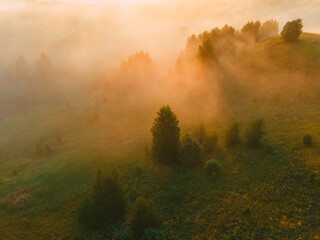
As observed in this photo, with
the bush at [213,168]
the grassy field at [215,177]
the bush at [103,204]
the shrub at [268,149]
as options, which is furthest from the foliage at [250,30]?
the bush at [103,204]

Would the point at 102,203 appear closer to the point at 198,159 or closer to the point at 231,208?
the point at 231,208

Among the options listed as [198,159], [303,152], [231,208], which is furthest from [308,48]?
[231,208]

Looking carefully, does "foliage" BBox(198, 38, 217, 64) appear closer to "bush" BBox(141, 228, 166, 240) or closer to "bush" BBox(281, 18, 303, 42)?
"bush" BBox(281, 18, 303, 42)

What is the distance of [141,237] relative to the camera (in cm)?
1895

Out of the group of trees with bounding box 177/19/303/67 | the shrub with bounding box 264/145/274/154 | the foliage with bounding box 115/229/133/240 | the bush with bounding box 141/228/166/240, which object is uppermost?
the group of trees with bounding box 177/19/303/67

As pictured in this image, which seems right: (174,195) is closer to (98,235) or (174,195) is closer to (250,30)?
(98,235)

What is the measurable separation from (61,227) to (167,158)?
2025 centimetres

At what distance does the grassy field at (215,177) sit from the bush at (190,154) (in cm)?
167

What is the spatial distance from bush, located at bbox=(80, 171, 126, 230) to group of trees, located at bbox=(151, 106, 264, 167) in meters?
13.5

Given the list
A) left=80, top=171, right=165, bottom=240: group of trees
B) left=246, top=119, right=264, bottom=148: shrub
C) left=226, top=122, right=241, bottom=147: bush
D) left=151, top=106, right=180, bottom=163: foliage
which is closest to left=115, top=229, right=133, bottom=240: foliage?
left=80, top=171, right=165, bottom=240: group of trees

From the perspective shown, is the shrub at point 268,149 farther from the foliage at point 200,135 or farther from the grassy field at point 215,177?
the foliage at point 200,135

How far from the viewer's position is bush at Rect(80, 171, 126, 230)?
74.3 feet

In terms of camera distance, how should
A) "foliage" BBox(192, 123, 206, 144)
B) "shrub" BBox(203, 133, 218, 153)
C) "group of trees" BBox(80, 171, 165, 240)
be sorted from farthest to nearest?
"foliage" BBox(192, 123, 206, 144), "shrub" BBox(203, 133, 218, 153), "group of trees" BBox(80, 171, 165, 240)

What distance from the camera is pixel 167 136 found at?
34438 millimetres
